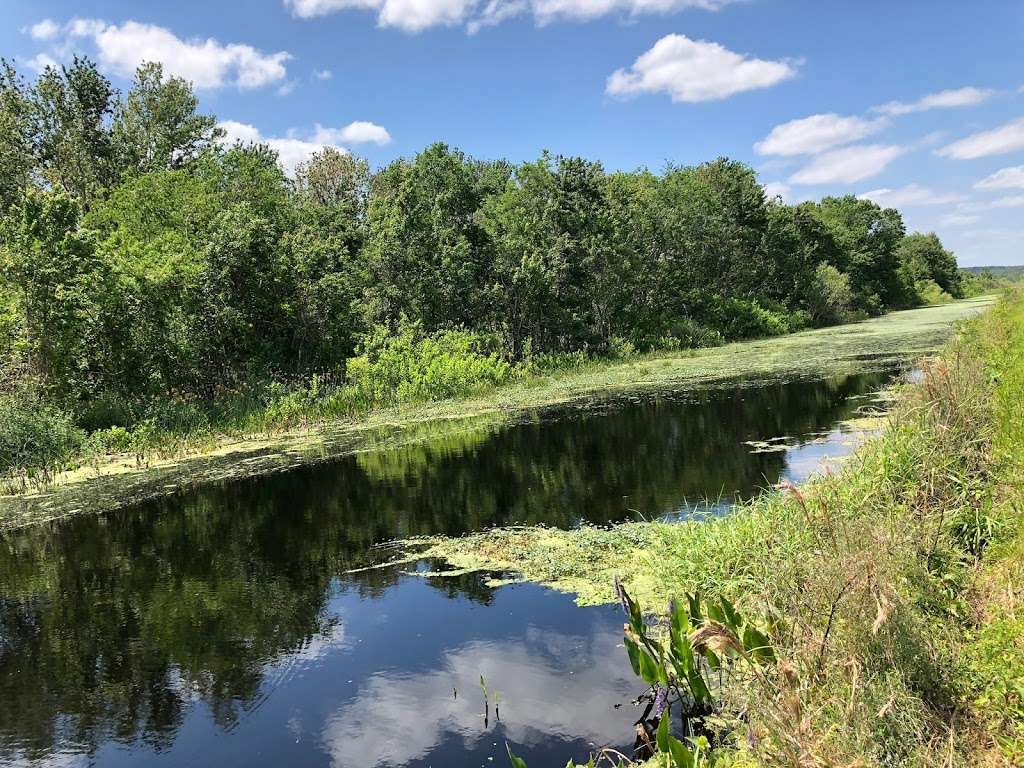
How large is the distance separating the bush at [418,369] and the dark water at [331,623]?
9852 mm

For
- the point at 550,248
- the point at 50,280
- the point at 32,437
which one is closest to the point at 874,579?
the point at 32,437

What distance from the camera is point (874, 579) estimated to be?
3.67 m

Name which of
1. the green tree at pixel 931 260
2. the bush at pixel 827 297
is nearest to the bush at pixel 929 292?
the green tree at pixel 931 260

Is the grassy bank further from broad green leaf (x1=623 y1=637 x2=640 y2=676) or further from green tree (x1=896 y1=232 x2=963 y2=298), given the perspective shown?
green tree (x1=896 y1=232 x2=963 y2=298)

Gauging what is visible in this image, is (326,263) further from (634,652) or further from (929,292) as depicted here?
(929,292)

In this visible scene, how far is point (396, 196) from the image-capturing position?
29.8 metres

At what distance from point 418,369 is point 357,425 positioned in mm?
5190

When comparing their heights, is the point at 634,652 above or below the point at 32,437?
below

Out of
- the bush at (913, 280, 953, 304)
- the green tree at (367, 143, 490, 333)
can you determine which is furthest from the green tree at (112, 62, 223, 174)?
the bush at (913, 280, 953, 304)

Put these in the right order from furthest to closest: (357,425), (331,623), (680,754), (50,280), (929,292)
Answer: (929,292) < (357,425) < (50,280) < (331,623) < (680,754)

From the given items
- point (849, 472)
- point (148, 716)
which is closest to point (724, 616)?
point (849, 472)

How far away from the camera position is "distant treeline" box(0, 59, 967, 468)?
20891 millimetres

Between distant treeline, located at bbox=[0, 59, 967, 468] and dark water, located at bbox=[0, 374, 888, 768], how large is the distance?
10748 millimetres

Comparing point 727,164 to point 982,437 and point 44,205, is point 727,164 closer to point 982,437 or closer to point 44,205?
point 44,205
